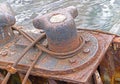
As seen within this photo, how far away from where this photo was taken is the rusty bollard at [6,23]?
85.7 inches

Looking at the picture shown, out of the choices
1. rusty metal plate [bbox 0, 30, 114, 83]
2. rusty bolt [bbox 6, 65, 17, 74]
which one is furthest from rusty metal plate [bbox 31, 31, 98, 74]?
rusty bolt [bbox 6, 65, 17, 74]

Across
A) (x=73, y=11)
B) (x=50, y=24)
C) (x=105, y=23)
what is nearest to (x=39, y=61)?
(x=50, y=24)

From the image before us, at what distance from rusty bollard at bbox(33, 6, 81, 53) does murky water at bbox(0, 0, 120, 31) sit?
3.02 m

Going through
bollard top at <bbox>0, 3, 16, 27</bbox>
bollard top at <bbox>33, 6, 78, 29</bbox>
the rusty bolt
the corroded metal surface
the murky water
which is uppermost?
bollard top at <bbox>33, 6, 78, 29</bbox>

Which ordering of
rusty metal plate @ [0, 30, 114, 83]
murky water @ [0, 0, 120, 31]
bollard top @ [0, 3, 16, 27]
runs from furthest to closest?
murky water @ [0, 0, 120, 31], bollard top @ [0, 3, 16, 27], rusty metal plate @ [0, 30, 114, 83]

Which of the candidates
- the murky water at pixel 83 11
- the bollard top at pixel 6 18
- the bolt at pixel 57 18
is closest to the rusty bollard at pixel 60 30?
the bolt at pixel 57 18

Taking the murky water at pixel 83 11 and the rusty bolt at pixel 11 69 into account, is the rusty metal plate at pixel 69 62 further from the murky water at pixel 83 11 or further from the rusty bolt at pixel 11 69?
the murky water at pixel 83 11

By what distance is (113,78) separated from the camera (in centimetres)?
235

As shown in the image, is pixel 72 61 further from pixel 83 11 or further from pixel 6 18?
pixel 83 11

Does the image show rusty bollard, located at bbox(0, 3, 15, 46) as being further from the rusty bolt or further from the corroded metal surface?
the corroded metal surface

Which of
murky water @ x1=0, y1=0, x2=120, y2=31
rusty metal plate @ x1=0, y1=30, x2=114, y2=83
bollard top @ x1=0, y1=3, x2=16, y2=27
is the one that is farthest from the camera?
murky water @ x1=0, y1=0, x2=120, y2=31

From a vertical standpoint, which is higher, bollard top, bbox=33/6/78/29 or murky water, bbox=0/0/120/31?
bollard top, bbox=33/6/78/29

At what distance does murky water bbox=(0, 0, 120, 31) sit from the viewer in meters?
5.06

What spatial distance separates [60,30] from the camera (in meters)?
1.82
